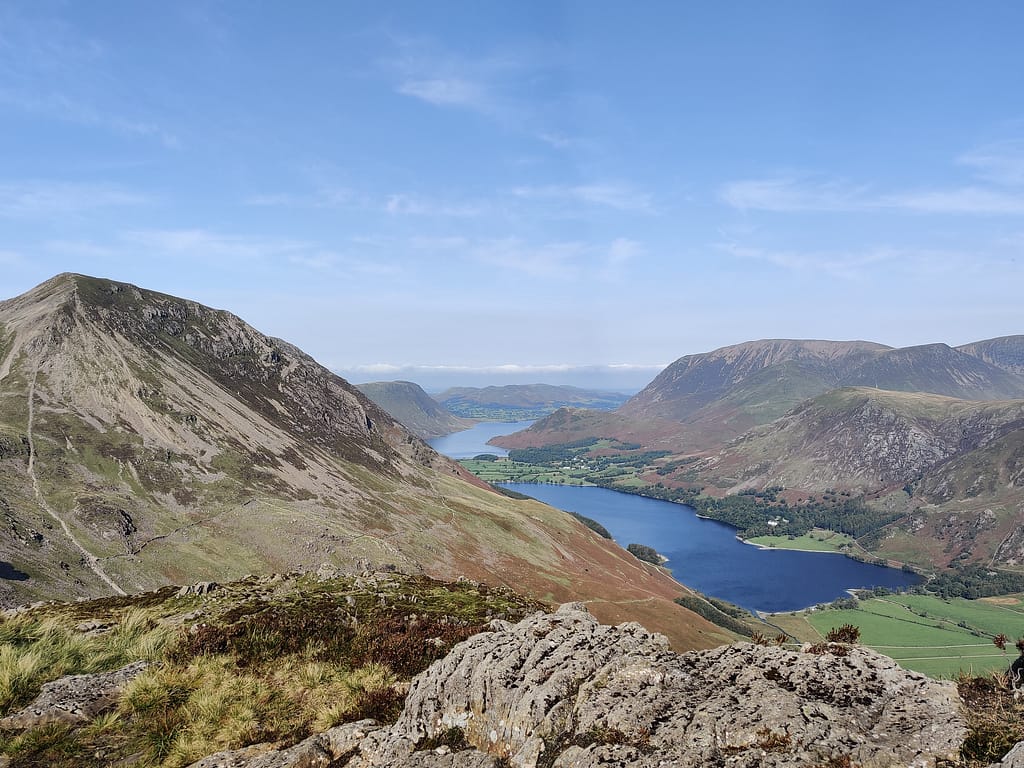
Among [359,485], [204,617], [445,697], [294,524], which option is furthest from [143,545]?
[445,697]

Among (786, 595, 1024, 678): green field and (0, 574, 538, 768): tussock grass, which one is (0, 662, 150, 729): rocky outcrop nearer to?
(0, 574, 538, 768): tussock grass

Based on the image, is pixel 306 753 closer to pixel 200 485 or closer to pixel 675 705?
pixel 675 705

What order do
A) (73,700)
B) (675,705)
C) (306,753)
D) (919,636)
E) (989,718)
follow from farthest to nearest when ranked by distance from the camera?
(919,636) < (73,700) < (675,705) < (306,753) < (989,718)

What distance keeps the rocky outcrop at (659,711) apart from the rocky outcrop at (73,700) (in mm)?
4045

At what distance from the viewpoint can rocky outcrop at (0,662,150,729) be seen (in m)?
12.2

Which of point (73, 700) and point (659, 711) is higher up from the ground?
point (659, 711)

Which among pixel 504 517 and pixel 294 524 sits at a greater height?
pixel 294 524

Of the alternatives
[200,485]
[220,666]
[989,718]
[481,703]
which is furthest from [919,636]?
[220,666]

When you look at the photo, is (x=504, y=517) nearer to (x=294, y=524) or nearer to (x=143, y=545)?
(x=294, y=524)

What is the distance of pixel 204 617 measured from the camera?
72.4ft

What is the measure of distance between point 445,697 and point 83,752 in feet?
26.8

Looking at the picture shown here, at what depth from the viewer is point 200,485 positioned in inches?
4579

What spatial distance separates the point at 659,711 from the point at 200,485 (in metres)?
128

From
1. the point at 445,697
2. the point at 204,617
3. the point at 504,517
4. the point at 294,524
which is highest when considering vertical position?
the point at 445,697
